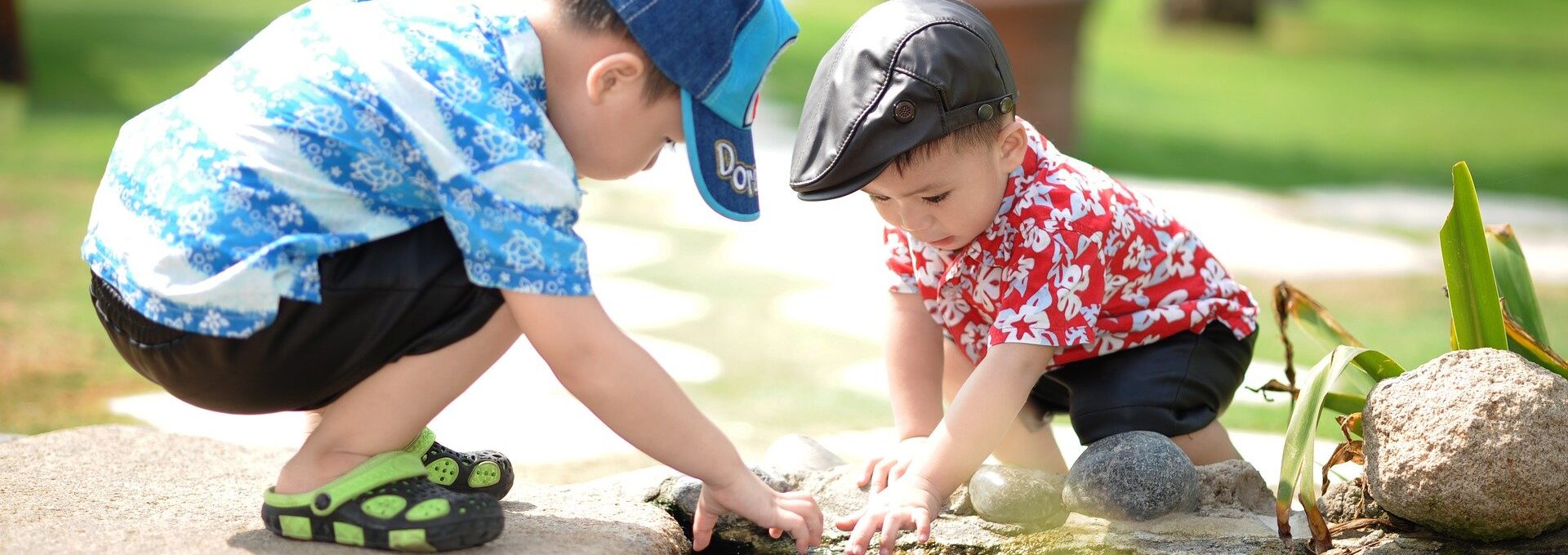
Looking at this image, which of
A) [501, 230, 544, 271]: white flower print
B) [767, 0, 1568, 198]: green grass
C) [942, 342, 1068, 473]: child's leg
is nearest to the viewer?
[501, 230, 544, 271]: white flower print

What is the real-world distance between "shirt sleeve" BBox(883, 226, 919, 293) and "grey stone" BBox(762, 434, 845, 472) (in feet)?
1.04

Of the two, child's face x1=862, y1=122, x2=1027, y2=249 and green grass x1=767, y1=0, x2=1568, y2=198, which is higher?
green grass x1=767, y1=0, x2=1568, y2=198

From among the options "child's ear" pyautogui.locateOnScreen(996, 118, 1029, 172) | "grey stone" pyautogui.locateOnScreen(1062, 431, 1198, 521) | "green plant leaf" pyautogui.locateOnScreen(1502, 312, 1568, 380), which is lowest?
"grey stone" pyautogui.locateOnScreen(1062, 431, 1198, 521)

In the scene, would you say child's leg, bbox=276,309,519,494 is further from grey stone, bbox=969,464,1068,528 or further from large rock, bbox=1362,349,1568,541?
large rock, bbox=1362,349,1568,541

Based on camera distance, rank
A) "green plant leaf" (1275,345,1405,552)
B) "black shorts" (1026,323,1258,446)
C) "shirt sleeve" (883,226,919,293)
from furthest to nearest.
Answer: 1. "shirt sleeve" (883,226,919,293)
2. "black shorts" (1026,323,1258,446)
3. "green plant leaf" (1275,345,1405,552)

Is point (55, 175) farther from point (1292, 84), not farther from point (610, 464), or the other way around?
point (1292, 84)

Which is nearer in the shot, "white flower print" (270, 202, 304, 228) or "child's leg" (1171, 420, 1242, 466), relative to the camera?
"white flower print" (270, 202, 304, 228)

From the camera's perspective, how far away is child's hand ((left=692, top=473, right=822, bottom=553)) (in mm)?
1859

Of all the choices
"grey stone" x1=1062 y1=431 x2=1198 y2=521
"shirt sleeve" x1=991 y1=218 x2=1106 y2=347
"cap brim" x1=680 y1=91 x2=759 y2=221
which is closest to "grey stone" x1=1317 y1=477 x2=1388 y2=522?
"grey stone" x1=1062 y1=431 x2=1198 y2=521

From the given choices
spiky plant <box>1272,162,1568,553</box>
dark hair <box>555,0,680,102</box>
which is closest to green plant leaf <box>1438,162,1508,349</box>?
spiky plant <box>1272,162,1568,553</box>

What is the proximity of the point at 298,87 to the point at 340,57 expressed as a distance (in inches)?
2.5

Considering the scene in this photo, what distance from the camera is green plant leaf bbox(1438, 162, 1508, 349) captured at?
6.59 ft

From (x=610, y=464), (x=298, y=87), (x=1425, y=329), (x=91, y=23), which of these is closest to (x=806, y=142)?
(x=298, y=87)

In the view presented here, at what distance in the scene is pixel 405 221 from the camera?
180 cm
